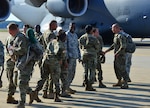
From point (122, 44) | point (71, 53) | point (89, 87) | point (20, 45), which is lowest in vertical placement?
point (89, 87)

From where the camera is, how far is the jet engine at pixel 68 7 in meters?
24.5

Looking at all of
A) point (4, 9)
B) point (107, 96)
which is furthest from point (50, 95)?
point (4, 9)

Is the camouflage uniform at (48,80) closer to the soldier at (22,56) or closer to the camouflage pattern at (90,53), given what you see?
the camouflage pattern at (90,53)

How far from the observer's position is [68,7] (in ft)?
80.6

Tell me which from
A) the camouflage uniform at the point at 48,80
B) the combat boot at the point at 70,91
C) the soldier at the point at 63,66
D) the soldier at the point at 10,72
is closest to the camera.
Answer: the soldier at the point at 10,72

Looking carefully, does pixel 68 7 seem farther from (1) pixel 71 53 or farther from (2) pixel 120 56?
(1) pixel 71 53

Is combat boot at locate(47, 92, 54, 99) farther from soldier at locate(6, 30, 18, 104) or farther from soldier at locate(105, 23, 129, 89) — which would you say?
soldier at locate(105, 23, 129, 89)

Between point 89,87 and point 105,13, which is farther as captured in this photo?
point 105,13

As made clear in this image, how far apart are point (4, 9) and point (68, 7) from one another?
26.3 feet

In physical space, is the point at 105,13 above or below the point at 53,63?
above

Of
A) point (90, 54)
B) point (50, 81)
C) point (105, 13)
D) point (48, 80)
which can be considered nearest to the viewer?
point (50, 81)

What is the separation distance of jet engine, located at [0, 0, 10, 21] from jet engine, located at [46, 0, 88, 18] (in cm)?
757

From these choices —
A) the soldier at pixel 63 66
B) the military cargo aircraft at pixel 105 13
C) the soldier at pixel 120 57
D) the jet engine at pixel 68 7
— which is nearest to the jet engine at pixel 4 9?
the military cargo aircraft at pixel 105 13

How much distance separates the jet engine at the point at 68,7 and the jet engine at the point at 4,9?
7.57 m
